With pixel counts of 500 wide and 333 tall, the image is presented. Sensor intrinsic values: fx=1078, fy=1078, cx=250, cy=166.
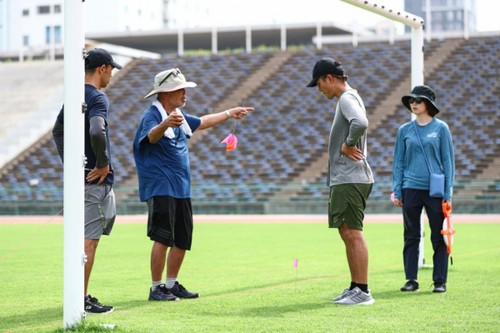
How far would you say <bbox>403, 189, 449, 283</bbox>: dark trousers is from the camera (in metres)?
9.59

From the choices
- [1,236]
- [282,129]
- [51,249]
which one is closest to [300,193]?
[282,129]

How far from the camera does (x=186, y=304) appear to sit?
8.70m

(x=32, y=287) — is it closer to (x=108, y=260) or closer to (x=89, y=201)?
(x=89, y=201)

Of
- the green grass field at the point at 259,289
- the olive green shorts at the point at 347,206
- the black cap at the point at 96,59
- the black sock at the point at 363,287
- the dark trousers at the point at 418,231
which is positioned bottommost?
the green grass field at the point at 259,289

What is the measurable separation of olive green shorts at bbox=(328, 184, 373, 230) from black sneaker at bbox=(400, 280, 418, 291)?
112cm

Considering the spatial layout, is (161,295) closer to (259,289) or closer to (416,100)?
(259,289)

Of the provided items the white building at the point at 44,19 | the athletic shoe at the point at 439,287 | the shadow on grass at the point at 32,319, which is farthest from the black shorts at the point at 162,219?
the white building at the point at 44,19

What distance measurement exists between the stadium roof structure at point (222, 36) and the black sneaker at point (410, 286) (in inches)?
1546

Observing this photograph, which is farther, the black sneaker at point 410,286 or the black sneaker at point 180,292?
the black sneaker at point 410,286

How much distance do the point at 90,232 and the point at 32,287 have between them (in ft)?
8.16

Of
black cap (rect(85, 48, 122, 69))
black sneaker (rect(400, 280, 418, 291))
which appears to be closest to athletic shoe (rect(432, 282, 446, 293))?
black sneaker (rect(400, 280, 418, 291))

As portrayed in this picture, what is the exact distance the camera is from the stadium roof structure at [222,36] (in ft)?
167

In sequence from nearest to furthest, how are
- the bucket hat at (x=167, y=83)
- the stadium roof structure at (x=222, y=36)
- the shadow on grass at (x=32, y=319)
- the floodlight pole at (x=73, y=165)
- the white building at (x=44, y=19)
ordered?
the floodlight pole at (x=73, y=165) < the shadow on grass at (x=32, y=319) < the bucket hat at (x=167, y=83) < the stadium roof structure at (x=222, y=36) < the white building at (x=44, y=19)

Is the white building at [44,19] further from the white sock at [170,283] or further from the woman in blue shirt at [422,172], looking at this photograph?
the white sock at [170,283]
